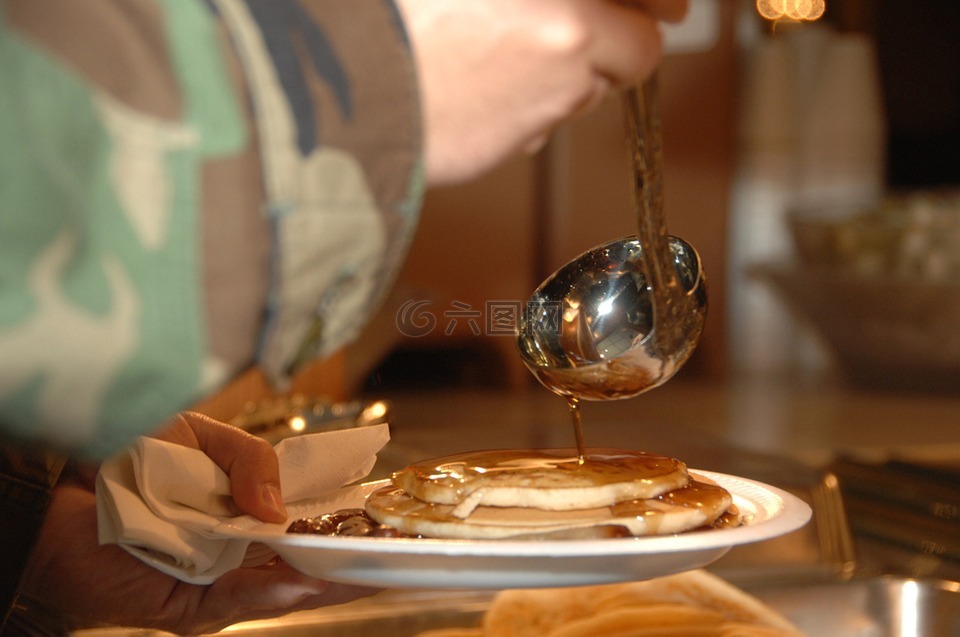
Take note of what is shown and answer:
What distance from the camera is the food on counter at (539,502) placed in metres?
0.47

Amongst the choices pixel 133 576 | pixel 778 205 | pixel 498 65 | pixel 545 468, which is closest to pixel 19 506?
pixel 133 576

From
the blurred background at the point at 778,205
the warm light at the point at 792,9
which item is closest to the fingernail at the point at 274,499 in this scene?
the blurred background at the point at 778,205

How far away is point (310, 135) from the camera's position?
29 cm

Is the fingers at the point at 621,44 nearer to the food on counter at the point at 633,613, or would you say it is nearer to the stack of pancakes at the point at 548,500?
the stack of pancakes at the point at 548,500

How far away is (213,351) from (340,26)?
10 cm

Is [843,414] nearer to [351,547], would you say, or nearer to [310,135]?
[351,547]

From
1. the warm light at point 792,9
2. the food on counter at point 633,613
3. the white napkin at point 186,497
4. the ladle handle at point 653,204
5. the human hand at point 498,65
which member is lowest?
the food on counter at point 633,613

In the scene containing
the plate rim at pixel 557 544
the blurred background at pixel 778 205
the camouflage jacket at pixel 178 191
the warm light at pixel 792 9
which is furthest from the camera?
the warm light at pixel 792 9

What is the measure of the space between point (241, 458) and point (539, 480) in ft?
0.58

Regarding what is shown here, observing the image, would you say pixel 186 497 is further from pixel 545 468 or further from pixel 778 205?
pixel 778 205

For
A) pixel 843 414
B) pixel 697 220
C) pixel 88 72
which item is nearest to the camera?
pixel 88 72

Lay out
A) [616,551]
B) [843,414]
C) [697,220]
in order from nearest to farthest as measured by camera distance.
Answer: [616,551] < [843,414] < [697,220]

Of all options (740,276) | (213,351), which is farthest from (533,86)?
(740,276)

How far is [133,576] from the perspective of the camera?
607 millimetres
